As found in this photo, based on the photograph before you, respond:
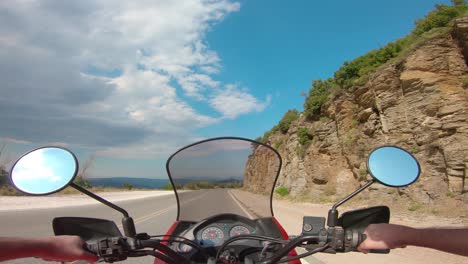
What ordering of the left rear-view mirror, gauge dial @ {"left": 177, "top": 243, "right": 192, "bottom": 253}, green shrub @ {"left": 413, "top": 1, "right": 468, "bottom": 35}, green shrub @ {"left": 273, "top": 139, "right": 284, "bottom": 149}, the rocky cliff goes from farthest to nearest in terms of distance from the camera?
green shrub @ {"left": 273, "top": 139, "right": 284, "bottom": 149} < green shrub @ {"left": 413, "top": 1, "right": 468, "bottom": 35} < the rocky cliff < gauge dial @ {"left": 177, "top": 243, "right": 192, "bottom": 253} < the left rear-view mirror

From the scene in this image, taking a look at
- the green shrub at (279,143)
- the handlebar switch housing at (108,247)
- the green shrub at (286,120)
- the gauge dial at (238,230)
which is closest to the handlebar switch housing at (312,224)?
the gauge dial at (238,230)

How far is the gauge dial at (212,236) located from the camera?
126 inches

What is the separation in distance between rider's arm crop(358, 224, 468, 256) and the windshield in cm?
131

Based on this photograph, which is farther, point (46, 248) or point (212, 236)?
point (212, 236)

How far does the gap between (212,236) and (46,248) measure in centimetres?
149

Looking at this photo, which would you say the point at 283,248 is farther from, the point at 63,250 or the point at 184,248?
the point at 63,250

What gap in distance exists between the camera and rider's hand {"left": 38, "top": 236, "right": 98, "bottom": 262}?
6.72ft

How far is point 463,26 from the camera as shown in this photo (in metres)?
20.0

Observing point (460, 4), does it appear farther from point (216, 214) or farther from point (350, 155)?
point (216, 214)

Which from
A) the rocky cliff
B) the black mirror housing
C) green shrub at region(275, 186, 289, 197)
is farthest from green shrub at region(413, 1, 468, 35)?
the black mirror housing

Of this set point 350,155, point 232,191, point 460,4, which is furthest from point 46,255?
point 350,155

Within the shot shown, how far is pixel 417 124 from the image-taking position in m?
21.0

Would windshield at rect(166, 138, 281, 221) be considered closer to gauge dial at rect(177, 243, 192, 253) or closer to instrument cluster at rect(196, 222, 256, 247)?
instrument cluster at rect(196, 222, 256, 247)

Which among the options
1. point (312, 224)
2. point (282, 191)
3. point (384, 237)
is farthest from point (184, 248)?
point (282, 191)
